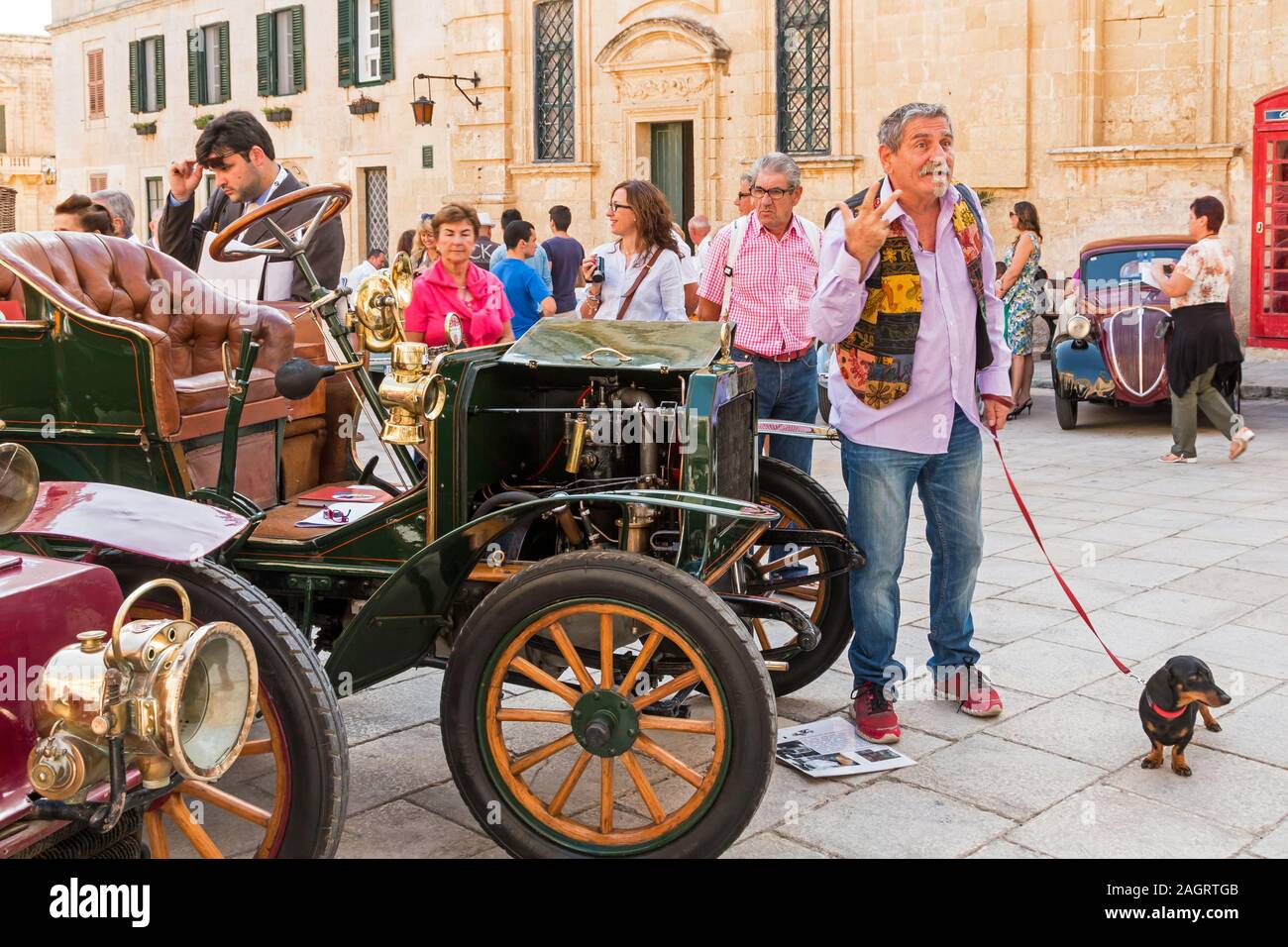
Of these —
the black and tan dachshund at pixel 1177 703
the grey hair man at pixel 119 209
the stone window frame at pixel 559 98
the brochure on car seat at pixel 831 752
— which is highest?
the stone window frame at pixel 559 98

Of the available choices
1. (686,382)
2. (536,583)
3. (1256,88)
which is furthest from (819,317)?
(1256,88)

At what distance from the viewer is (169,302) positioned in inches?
203

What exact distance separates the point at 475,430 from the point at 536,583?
0.77 meters

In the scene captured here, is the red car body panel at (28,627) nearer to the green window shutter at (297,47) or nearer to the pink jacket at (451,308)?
the pink jacket at (451,308)

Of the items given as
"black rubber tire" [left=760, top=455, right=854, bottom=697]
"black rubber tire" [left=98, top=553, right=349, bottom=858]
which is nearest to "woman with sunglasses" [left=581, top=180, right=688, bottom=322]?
"black rubber tire" [left=760, top=455, right=854, bottom=697]

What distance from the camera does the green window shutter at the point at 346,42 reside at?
1057 inches

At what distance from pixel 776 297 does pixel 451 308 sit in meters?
1.35

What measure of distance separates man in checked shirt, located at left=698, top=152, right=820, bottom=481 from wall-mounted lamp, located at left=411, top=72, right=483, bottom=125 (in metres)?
18.4

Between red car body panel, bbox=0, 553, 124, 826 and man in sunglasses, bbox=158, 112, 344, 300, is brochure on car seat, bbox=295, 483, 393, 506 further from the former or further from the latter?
red car body panel, bbox=0, 553, 124, 826

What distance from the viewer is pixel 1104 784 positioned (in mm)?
4227

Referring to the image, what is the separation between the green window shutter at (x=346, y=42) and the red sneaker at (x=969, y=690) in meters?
24.2

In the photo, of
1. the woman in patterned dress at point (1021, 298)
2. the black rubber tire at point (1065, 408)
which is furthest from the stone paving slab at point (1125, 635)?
the woman in patterned dress at point (1021, 298)

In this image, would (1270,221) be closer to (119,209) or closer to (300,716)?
(119,209)

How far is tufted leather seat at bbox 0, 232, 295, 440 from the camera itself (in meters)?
4.85
